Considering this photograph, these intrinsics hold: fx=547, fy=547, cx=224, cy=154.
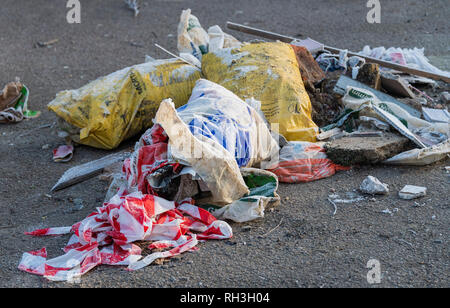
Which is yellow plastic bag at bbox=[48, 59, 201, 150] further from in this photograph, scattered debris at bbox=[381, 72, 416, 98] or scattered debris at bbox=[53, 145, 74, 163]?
scattered debris at bbox=[381, 72, 416, 98]

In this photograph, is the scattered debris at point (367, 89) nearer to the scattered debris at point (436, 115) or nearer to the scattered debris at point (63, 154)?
the scattered debris at point (436, 115)

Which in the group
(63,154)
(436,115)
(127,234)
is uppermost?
(436,115)

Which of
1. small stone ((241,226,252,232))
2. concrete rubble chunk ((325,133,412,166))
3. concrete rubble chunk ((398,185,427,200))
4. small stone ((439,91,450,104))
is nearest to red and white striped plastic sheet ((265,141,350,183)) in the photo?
concrete rubble chunk ((325,133,412,166))

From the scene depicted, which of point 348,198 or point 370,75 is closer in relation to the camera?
point 348,198

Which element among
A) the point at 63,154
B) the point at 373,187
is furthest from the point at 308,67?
the point at 63,154

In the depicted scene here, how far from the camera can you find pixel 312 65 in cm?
429

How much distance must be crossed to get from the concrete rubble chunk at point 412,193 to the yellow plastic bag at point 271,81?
74 cm

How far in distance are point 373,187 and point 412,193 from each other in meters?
0.22

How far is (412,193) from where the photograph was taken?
312cm

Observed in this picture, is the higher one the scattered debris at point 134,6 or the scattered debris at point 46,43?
the scattered debris at point 134,6

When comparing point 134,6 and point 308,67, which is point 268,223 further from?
point 134,6

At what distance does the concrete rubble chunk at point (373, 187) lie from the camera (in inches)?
125

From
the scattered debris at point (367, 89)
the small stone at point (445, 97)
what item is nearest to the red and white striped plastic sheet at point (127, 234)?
the scattered debris at point (367, 89)

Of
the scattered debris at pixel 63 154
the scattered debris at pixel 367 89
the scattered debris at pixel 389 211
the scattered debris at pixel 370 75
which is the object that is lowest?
the scattered debris at pixel 63 154
